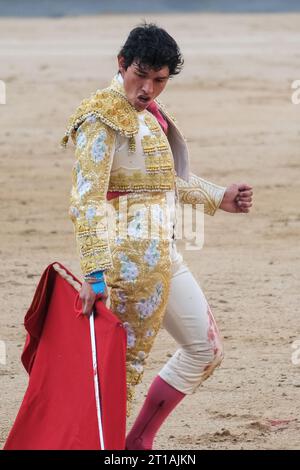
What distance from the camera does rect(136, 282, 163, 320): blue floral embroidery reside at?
4.19 meters

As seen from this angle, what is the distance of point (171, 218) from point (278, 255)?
3.79 meters

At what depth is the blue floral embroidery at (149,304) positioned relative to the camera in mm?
4188

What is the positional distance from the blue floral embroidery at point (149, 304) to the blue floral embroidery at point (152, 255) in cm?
7

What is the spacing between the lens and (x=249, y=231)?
8.70 metres

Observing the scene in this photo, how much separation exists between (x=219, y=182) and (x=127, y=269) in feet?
19.7

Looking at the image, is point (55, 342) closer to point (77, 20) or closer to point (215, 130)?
point (215, 130)

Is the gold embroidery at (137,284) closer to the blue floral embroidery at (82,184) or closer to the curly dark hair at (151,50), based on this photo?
the blue floral embroidery at (82,184)

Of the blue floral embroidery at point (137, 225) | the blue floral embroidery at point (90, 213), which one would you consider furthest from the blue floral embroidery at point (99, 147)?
the blue floral embroidery at point (137, 225)

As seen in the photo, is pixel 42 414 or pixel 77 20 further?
pixel 77 20

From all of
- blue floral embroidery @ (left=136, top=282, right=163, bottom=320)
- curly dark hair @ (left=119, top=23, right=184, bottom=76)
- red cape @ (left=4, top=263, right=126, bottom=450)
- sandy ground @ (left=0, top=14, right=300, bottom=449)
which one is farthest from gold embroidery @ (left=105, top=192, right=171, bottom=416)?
sandy ground @ (left=0, top=14, right=300, bottom=449)

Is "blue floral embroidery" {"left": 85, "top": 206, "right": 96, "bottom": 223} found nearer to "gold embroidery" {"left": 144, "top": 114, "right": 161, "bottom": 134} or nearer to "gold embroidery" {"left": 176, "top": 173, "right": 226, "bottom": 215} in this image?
"gold embroidery" {"left": 144, "top": 114, "right": 161, "bottom": 134}

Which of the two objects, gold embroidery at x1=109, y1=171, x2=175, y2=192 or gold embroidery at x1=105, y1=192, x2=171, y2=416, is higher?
gold embroidery at x1=109, y1=171, x2=175, y2=192

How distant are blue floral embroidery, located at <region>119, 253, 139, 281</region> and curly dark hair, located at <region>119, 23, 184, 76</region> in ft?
1.92

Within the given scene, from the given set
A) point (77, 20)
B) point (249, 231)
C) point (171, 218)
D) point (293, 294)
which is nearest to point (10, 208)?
point (249, 231)
